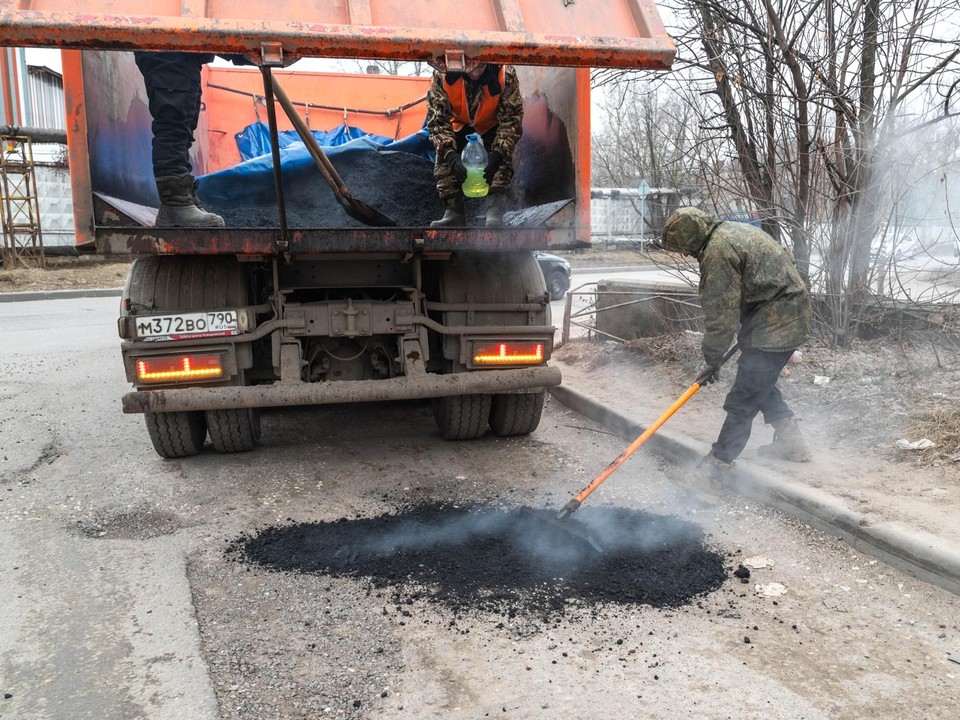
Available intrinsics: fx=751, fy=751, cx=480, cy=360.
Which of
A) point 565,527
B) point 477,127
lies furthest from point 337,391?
point 477,127

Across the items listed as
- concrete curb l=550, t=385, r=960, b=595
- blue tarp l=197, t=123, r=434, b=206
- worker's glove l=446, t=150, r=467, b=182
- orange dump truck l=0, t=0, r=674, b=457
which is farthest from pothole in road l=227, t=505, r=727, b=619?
blue tarp l=197, t=123, r=434, b=206

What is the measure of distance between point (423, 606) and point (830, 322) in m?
4.29

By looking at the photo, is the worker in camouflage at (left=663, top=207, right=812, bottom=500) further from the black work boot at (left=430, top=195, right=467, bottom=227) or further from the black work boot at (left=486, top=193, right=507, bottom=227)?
the black work boot at (left=430, top=195, right=467, bottom=227)

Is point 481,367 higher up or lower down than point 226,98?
lower down

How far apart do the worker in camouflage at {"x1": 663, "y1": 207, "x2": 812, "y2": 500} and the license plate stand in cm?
230

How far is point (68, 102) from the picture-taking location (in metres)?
3.61

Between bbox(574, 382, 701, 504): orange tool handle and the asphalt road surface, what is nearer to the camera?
the asphalt road surface

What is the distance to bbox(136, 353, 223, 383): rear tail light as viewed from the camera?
384 cm

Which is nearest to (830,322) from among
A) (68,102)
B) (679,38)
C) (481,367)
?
(679,38)

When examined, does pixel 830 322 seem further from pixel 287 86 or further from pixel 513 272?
pixel 287 86

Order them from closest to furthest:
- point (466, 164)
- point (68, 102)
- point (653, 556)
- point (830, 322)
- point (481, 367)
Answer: point (653, 556) → point (68, 102) → point (481, 367) → point (466, 164) → point (830, 322)

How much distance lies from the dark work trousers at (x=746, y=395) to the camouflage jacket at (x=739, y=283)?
0.24 feet

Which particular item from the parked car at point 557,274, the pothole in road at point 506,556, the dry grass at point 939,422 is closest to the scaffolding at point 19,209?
the parked car at point 557,274

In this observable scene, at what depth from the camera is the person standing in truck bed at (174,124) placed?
12.6 feet
